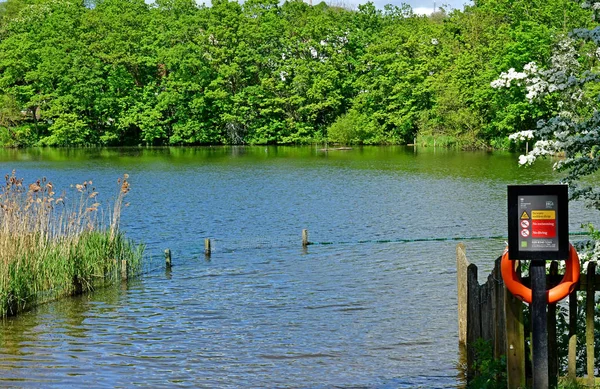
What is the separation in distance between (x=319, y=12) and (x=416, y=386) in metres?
83.1

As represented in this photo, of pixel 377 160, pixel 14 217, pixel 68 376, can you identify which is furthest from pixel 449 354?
pixel 377 160

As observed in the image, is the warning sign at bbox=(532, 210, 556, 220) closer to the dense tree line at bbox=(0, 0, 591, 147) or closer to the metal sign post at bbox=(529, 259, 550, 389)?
the metal sign post at bbox=(529, 259, 550, 389)

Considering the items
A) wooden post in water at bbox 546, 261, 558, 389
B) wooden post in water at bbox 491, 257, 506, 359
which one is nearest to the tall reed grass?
wooden post in water at bbox 491, 257, 506, 359

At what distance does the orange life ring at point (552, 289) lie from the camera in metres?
5.46

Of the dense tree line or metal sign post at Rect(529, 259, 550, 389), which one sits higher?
the dense tree line

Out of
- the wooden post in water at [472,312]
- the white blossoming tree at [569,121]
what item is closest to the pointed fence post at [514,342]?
the wooden post in water at [472,312]

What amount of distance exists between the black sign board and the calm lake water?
382 cm

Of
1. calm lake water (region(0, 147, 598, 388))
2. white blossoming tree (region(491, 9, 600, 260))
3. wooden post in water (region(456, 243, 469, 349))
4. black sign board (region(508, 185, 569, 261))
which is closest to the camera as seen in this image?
black sign board (region(508, 185, 569, 261))

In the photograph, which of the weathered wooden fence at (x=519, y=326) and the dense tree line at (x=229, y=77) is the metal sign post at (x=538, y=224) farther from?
the dense tree line at (x=229, y=77)

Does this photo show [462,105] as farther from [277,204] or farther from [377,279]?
[377,279]

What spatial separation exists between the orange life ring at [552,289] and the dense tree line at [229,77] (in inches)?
2515

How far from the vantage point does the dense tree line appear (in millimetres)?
73062

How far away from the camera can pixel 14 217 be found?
12969mm

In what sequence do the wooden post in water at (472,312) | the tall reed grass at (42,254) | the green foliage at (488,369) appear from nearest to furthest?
the green foliage at (488,369) → the wooden post in water at (472,312) → the tall reed grass at (42,254)
